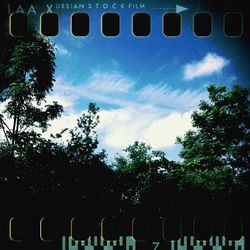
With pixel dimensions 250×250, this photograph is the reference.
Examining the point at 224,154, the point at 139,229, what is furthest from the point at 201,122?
the point at 139,229

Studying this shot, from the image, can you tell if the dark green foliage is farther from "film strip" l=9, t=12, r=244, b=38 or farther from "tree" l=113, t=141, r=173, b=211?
"film strip" l=9, t=12, r=244, b=38

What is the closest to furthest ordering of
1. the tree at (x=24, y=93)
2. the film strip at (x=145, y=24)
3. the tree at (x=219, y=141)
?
the film strip at (x=145, y=24) < the tree at (x=24, y=93) < the tree at (x=219, y=141)

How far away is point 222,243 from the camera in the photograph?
10.5m

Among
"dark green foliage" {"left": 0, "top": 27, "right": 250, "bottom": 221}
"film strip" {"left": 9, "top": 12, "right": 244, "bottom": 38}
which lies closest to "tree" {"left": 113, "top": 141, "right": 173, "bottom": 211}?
"dark green foliage" {"left": 0, "top": 27, "right": 250, "bottom": 221}

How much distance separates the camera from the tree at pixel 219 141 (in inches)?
695

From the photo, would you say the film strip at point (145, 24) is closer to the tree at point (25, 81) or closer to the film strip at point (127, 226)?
the film strip at point (127, 226)

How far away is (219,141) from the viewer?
19.2m

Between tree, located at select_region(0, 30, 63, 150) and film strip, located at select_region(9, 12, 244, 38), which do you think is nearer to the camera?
film strip, located at select_region(9, 12, 244, 38)


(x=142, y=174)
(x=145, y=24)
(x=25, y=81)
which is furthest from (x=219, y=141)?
(x=145, y=24)

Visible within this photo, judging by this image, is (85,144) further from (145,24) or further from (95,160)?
(145,24)

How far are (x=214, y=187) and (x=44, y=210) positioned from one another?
8923mm

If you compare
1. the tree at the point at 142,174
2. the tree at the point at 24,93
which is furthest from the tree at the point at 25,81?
the tree at the point at 142,174

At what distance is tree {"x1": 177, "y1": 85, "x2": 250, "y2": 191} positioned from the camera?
1766cm

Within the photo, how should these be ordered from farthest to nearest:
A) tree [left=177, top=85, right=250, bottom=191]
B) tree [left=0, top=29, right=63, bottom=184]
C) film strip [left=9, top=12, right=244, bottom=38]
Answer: tree [left=177, top=85, right=250, bottom=191], tree [left=0, top=29, right=63, bottom=184], film strip [left=9, top=12, right=244, bottom=38]
